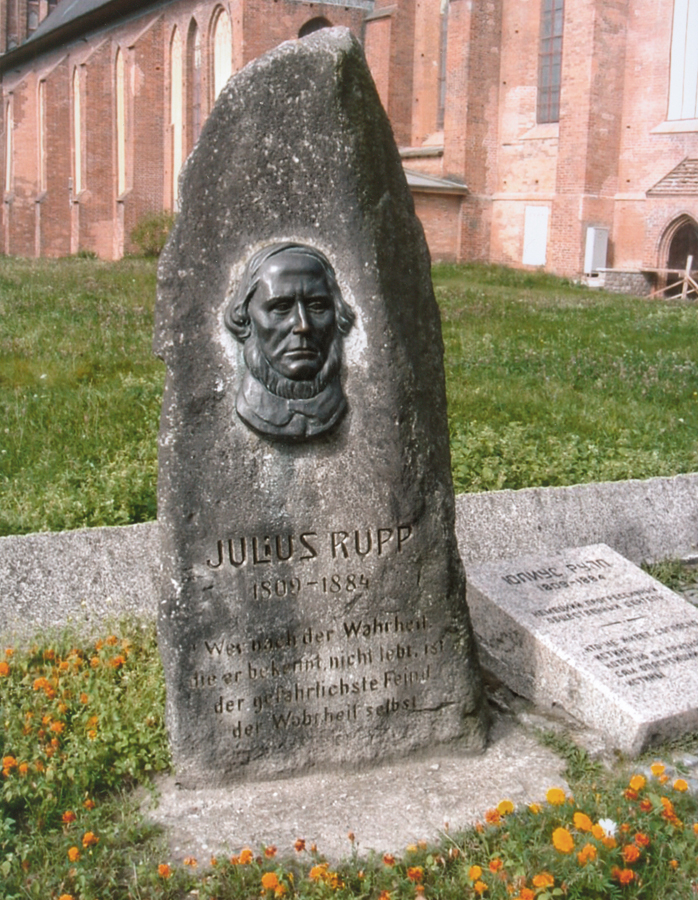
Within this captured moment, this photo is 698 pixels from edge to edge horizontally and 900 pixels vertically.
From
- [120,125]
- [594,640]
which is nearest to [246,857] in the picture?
[594,640]

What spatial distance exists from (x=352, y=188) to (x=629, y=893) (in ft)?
7.42

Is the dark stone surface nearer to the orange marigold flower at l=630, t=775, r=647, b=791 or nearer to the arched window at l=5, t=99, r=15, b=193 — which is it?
the orange marigold flower at l=630, t=775, r=647, b=791

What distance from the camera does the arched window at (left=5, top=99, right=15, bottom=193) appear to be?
40.9 m

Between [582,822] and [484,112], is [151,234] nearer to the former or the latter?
[484,112]

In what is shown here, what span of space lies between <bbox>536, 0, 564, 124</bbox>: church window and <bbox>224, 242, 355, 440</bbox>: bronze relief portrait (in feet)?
80.2

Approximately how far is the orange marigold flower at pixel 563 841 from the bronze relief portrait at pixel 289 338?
4.60 feet

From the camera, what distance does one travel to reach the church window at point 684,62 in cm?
2336

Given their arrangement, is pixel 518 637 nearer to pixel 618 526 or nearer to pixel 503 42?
pixel 618 526

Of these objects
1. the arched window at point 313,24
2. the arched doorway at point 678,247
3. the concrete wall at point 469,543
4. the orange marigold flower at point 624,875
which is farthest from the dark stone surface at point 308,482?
the arched window at point 313,24

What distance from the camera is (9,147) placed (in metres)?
41.3

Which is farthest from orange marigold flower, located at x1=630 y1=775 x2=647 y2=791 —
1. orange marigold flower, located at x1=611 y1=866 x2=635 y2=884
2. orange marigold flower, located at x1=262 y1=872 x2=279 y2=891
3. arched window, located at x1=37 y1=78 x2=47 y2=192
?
arched window, located at x1=37 y1=78 x2=47 y2=192

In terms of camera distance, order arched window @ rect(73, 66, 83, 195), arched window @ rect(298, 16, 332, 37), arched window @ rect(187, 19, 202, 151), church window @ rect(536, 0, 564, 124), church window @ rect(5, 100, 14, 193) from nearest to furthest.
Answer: church window @ rect(536, 0, 564, 124)
arched window @ rect(298, 16, 332, 37)
arched window @ rect(187, 19, 202, 151)
arched window @ rect(73, 66, 83, 195)
church window @ rect(5, 100, 14, 193)

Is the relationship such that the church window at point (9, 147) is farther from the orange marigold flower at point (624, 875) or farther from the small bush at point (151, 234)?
the orange marigold flower at point (624, 875)

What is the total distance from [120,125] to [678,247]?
805 inches
